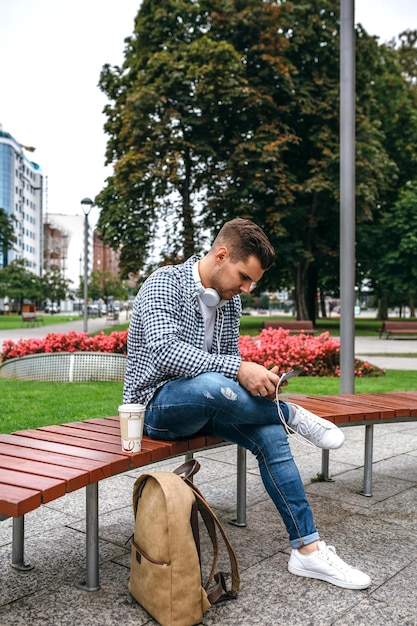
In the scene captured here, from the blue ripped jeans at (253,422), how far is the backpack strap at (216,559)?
338 mm

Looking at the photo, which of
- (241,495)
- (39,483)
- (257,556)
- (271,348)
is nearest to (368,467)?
(241,495)

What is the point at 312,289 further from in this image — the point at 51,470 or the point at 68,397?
the point at 51,470

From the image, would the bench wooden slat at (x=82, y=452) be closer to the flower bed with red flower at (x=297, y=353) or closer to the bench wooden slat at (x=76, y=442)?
the bench wooden slat at (x=76, y=442)

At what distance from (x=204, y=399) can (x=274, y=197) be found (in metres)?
22.7

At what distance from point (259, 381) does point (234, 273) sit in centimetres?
55

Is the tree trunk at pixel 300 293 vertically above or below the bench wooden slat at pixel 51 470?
above

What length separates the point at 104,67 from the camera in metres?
26.5

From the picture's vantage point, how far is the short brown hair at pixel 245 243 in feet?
9.92

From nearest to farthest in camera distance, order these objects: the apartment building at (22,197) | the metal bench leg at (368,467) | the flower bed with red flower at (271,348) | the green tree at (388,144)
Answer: the metal bench leg at (368,467), the flower bed with red flower at (271,348), the green tree at (388,144), the apartment building at (22,197)

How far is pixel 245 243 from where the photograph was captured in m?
3.03

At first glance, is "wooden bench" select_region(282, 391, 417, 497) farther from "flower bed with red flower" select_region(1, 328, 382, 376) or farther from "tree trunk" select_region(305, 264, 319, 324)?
"tree trunk" select_region(305, 264, 319, 324)

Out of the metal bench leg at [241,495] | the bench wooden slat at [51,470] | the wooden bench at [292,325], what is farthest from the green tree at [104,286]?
the bench wooden slat at [51,470]

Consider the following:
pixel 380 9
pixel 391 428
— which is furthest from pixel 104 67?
pixel 391 428

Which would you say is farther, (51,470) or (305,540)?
(305,540)
